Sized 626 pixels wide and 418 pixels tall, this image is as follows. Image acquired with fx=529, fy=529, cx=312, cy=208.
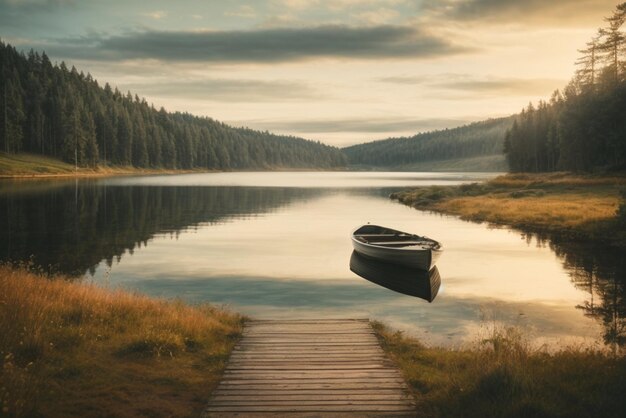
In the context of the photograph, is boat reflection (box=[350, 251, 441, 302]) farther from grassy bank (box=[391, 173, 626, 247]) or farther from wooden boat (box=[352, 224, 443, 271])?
grassy bank (box=[391, 173, 626, 247])

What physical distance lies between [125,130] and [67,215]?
5229 inches

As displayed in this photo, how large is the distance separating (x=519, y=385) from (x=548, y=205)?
174ft

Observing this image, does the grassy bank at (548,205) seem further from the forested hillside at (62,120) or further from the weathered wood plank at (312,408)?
the forested hillside at (62,120)

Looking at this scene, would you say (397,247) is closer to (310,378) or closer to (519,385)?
(310,378)

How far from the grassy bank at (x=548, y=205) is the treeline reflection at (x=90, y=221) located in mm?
24809

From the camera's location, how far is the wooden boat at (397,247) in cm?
2708

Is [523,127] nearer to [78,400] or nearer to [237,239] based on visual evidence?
[237,239]

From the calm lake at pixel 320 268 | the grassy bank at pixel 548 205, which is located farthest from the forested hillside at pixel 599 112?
the calm lake at pixel 320 268

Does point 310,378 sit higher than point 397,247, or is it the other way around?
point 397,247

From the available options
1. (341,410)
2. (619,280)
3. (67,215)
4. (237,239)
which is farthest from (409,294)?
(67,215)

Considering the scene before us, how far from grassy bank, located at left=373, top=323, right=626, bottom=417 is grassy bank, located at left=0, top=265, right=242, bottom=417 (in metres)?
4.54

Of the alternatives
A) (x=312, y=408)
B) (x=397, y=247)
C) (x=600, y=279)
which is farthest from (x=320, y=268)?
(x=312, y=408)

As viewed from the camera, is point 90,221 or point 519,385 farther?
point 90,221

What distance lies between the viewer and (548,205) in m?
57.7
